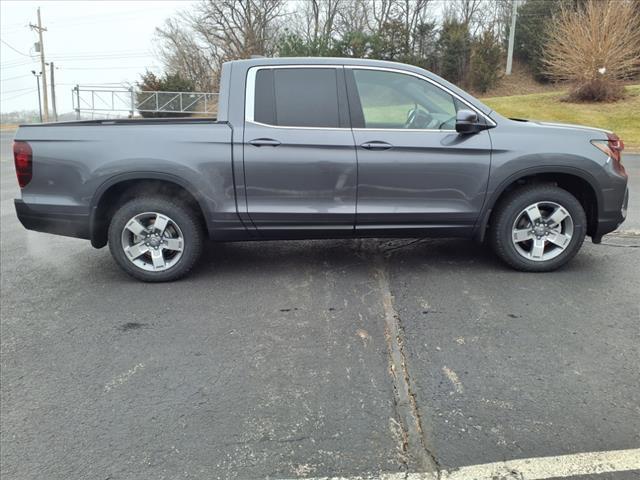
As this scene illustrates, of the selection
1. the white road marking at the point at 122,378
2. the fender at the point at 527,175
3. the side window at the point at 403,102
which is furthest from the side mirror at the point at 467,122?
the white road marking at the point at 122,378

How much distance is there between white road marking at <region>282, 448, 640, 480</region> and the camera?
2.28 metres

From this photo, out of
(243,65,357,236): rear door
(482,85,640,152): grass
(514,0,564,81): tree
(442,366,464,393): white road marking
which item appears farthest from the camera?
(514,0,564,81): tree

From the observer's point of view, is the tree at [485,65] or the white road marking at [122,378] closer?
the white road marking at [122,378]

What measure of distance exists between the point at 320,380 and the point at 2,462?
5.27ft

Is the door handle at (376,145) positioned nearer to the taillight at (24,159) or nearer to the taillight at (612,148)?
the taillight at (612,148)

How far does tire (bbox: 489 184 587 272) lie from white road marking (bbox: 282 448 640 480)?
8.18 ft

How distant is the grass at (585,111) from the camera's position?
20.2 meters

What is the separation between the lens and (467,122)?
431 centimetres

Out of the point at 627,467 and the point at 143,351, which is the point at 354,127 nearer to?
the point at 143,351

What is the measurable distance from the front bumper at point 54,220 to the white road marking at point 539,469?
10.6ft

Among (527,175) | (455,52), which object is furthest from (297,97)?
(455,52)

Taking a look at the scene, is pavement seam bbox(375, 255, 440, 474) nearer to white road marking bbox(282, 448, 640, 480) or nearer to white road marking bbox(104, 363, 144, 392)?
white road marking bbox(282, 448, 640, 480)

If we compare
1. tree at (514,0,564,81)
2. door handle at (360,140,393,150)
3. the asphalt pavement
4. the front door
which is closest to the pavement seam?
the asphalt pavement

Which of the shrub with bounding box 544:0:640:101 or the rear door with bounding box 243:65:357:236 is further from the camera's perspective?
the shrub with bounding box 544:0:640:101
